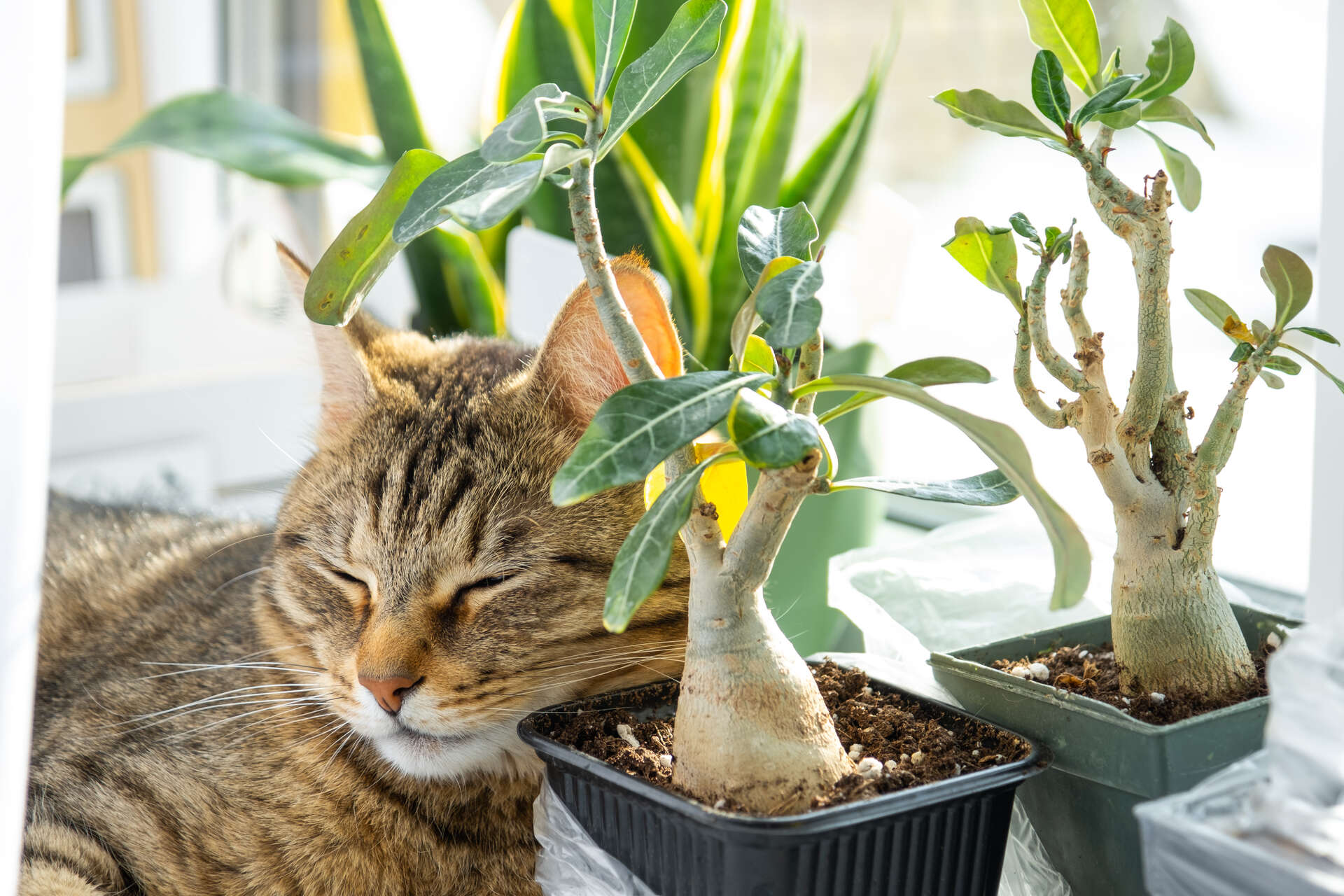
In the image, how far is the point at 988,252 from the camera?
1.99 ft

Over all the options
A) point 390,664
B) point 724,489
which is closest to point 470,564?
point 390,664

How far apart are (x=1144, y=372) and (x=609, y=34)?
348mm

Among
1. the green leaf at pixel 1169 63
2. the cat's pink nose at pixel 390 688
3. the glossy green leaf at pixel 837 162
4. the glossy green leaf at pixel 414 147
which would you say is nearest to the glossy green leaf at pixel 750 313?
the green leaf at pixel 1169 63

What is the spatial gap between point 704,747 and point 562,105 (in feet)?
1.04

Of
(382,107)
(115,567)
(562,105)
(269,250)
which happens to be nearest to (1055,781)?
(562,105)

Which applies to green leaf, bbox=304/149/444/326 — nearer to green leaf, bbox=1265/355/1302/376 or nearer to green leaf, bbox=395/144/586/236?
green leaf, bbox=395/144/586/236

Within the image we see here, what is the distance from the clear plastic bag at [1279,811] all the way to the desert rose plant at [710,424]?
0.39ft

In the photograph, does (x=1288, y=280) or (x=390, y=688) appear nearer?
(x=1288, y=280)

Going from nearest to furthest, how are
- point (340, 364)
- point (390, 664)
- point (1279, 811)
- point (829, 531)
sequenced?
1. point (1279, 811)
2. point (390, 664)
3. point (340, 364)
4. point (829, 531)

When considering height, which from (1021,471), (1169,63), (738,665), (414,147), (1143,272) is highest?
(414,147)

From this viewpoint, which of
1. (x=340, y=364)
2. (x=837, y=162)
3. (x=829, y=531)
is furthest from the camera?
(x=837, y=162)

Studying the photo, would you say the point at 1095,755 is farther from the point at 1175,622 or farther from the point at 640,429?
the point at 640,429

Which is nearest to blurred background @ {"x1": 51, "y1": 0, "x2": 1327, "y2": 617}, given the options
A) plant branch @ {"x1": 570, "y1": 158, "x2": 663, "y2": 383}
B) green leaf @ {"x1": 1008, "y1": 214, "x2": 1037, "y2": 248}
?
green leaf @ {"x1": 1008, "y1": 214, "x2": 1037, "y2": 248}

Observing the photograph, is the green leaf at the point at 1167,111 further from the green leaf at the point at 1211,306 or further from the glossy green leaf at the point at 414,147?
the glossy green leaf at the point at 414,147
